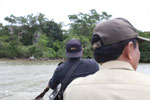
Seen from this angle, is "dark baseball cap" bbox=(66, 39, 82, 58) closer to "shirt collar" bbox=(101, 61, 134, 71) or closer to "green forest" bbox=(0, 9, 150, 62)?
"shirt collar" bbox=(101, 61, 134, 71)

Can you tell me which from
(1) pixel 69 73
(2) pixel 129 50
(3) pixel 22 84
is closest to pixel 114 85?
(2) pixel 129 50

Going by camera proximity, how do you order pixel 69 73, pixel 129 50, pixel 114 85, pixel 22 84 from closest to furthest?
pixel 114 85, pixel 129 50, pixel 69 73, pixel 22 84

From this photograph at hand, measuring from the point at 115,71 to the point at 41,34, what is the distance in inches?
1799

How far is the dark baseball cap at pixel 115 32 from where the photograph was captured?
1131 mm

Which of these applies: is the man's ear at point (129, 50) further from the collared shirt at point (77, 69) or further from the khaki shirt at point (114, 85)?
the collared shirt at point (77, 69)

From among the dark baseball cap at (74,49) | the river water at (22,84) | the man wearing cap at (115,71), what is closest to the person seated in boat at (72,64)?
the dark baseball cap at (74,49)

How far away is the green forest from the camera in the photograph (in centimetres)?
4000

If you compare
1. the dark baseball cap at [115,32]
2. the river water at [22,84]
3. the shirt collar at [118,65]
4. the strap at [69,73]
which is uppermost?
the dark baseball cap at [115,32]

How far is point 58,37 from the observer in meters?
47.9

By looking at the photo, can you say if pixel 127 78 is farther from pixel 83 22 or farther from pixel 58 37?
pixel 58 37

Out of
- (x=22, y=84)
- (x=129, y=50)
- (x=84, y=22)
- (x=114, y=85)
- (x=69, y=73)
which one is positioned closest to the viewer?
(x=114, y=85)

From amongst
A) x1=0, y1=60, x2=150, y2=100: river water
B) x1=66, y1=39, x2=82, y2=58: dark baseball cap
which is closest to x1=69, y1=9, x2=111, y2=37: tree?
x1=0, y1=60, x2=150, y2=100: river water

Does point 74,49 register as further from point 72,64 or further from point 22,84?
point 22,84

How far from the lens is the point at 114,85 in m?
1.04
